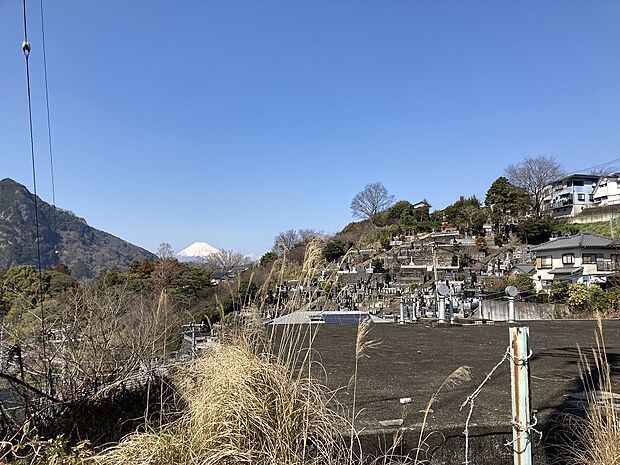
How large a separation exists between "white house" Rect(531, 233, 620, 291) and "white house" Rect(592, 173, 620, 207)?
19297 mm

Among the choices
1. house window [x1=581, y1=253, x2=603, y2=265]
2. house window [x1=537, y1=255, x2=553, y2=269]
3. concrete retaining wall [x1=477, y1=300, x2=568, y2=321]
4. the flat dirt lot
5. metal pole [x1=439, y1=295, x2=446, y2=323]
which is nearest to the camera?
the flat dirt lot

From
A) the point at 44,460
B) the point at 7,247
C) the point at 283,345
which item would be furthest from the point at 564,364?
the point at 7,247

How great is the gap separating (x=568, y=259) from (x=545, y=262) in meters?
1.35

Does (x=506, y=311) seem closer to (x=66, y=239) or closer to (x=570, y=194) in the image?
(x=570, y=194)

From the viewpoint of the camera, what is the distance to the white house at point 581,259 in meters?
22.5

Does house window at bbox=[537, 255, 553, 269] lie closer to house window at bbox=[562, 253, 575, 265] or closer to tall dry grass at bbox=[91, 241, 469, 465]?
house window at bbox=[562, 253, 575, 265]

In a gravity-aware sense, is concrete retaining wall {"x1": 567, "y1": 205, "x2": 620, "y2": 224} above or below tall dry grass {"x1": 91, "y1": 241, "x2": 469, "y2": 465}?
above

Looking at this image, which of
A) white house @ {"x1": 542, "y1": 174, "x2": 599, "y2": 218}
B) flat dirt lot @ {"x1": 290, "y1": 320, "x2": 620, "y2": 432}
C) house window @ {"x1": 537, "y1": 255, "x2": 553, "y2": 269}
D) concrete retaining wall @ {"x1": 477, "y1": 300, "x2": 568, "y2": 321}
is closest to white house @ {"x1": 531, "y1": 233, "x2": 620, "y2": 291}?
house window @ {"x1": 537, "y1": 255, "x2": 553, "y2": 269}

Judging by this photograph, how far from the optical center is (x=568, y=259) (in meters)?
23.7

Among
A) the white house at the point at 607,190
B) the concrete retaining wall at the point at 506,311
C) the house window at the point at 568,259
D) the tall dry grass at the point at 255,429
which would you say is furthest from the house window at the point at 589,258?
the tall dry grass at the point at 255,429

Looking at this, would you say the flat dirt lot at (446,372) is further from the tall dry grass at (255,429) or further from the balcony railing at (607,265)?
the balcony railing at (607,265)

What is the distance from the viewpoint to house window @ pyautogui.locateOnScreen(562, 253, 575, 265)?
Result: 2353cm

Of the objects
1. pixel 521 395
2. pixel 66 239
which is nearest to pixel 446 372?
pixel 521 395

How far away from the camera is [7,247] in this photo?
3553 cm
